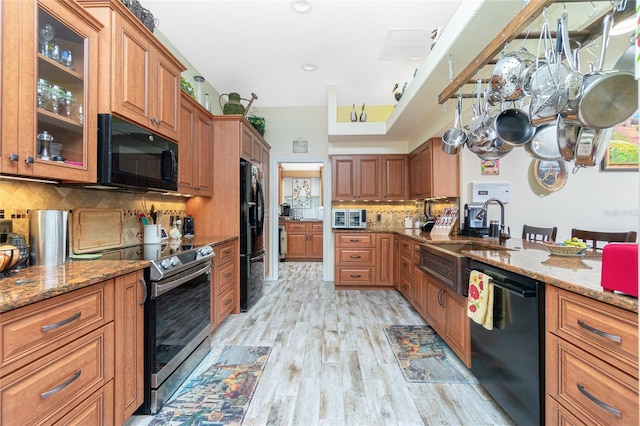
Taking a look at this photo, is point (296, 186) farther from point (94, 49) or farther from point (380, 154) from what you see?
point (94, 49)

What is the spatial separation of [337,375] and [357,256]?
7.58 ft

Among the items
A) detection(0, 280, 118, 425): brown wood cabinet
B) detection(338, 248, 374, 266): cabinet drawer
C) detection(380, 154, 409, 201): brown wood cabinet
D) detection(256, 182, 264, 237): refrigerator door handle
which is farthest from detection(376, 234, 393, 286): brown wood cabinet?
detection(0, 280, 118, 425): brown wood cabinet

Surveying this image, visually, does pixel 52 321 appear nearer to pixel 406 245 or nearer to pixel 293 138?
pixel 406 245

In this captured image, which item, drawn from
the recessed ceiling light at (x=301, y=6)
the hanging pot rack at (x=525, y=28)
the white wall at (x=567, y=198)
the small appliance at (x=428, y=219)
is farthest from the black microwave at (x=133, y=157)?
the small appliance at (x=428, y=219)

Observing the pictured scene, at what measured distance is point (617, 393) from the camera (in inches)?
37.0

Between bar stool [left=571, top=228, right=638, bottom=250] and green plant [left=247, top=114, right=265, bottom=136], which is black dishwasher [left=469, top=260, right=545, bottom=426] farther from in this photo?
green plant [left=247, top=114, right=265, bottom=136]

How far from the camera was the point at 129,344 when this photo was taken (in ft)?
4.66

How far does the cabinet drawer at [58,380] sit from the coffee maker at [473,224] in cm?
323


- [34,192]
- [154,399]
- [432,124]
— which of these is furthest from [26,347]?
[432,124]

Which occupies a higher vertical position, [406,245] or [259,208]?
[259,208]

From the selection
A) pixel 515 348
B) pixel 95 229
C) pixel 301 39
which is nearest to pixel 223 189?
pixel 95 229

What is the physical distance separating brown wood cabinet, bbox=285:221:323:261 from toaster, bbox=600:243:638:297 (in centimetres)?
593

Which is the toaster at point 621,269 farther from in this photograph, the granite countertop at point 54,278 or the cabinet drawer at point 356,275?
the cabinet drawer at point 356,275

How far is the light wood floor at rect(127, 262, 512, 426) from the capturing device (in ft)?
5.21
